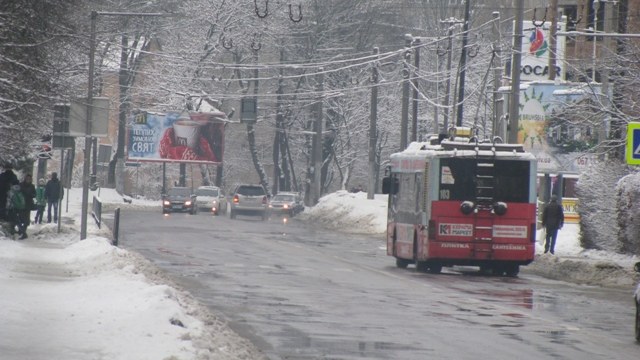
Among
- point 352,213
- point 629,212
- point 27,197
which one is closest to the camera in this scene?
point 629,212

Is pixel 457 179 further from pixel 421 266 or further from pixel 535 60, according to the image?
pixel 535 60

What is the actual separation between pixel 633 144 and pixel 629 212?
234 inches

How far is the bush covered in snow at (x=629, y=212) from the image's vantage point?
106 feet

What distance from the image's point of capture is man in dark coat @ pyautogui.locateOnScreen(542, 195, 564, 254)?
37.8 meters

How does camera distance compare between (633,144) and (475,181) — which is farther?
(475,181)

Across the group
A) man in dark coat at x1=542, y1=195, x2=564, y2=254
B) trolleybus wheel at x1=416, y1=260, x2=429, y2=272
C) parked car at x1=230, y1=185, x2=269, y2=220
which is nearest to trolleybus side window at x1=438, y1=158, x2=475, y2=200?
trolleybus wheel at x1=416, y1=260, x2=429, y2=272

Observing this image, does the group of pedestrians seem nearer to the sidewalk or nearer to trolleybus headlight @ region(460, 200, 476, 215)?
the sidewalk

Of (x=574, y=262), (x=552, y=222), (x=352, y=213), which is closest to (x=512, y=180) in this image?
(x=574, y=262)

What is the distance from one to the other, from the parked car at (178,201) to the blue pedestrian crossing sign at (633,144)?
51877mm

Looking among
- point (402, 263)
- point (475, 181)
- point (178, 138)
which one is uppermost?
point (178, 138)

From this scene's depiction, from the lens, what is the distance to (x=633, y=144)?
27.2 meters

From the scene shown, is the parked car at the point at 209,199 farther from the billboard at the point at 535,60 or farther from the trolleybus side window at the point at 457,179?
the trolleybus side window at the point at 457,179

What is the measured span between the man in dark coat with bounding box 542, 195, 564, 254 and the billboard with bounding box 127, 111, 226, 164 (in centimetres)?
5175

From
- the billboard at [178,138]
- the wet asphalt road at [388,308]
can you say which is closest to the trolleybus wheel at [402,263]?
the wet asphalt road at [388,308]
